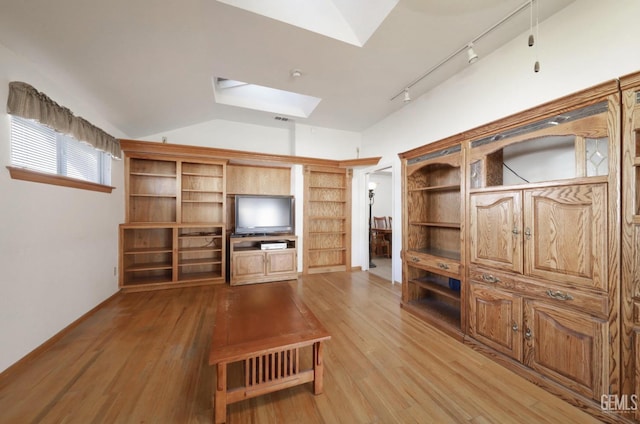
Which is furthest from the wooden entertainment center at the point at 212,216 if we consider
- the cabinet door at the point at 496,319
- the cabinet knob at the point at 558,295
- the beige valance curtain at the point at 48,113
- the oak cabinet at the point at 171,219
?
the cabinet knob at the point at 558,295

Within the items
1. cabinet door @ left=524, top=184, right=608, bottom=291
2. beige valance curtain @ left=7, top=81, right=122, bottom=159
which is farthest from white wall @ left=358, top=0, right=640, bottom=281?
beige valance curtain @ left=7, top=81, right=122, bottom=159

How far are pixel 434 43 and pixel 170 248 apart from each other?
4.74 meters

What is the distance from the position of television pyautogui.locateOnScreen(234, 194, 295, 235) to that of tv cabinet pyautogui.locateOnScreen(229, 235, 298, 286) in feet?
0.72

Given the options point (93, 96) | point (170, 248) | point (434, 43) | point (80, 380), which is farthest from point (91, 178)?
point (434, 43)

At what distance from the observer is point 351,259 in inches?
193

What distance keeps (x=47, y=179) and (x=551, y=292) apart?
427 cm

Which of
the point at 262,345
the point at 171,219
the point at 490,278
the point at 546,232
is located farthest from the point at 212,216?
the point at 546,232

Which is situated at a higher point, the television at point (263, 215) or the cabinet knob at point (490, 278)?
the television at point (263, 215)

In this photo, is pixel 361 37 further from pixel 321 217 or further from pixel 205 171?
pixel 205 171

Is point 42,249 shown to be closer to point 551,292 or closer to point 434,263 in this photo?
point 434,263

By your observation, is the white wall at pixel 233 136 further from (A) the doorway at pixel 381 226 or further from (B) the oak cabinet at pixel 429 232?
(B) the oak cabinet at pixel 429 232

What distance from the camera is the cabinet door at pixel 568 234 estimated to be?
1.43m

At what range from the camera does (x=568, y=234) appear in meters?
1.58

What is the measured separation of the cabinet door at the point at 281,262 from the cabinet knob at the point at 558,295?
3.38 metres
